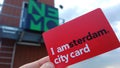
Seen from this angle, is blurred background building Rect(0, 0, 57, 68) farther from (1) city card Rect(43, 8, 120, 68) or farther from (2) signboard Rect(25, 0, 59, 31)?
(1) city card Rect(43, 8, 120, 68)

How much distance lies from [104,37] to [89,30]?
0.22 feet

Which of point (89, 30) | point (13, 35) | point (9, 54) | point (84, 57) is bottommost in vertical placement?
point (84, 57)

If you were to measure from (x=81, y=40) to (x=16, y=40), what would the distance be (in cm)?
493

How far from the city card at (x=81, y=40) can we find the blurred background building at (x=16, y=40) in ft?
14.1

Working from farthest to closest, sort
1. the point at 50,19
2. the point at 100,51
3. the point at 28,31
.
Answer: the point at 50,19 → the point at 28,31 → the point at 100,51

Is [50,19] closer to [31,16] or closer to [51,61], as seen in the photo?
[31,16]

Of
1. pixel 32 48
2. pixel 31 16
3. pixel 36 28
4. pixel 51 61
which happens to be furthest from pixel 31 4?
pixel 51 61

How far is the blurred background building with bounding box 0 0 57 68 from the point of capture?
5211mm

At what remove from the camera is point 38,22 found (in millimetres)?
5199

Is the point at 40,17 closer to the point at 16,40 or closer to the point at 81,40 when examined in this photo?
the point at 16,40

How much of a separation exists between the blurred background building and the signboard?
0.15 meters

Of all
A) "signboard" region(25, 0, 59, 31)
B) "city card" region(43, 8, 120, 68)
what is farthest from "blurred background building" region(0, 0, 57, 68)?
"city card" region(43, 8, 120, 68)

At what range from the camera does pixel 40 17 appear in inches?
210

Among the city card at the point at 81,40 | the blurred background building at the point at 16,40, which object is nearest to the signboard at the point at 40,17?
the blurred background building at the point at 16,40
